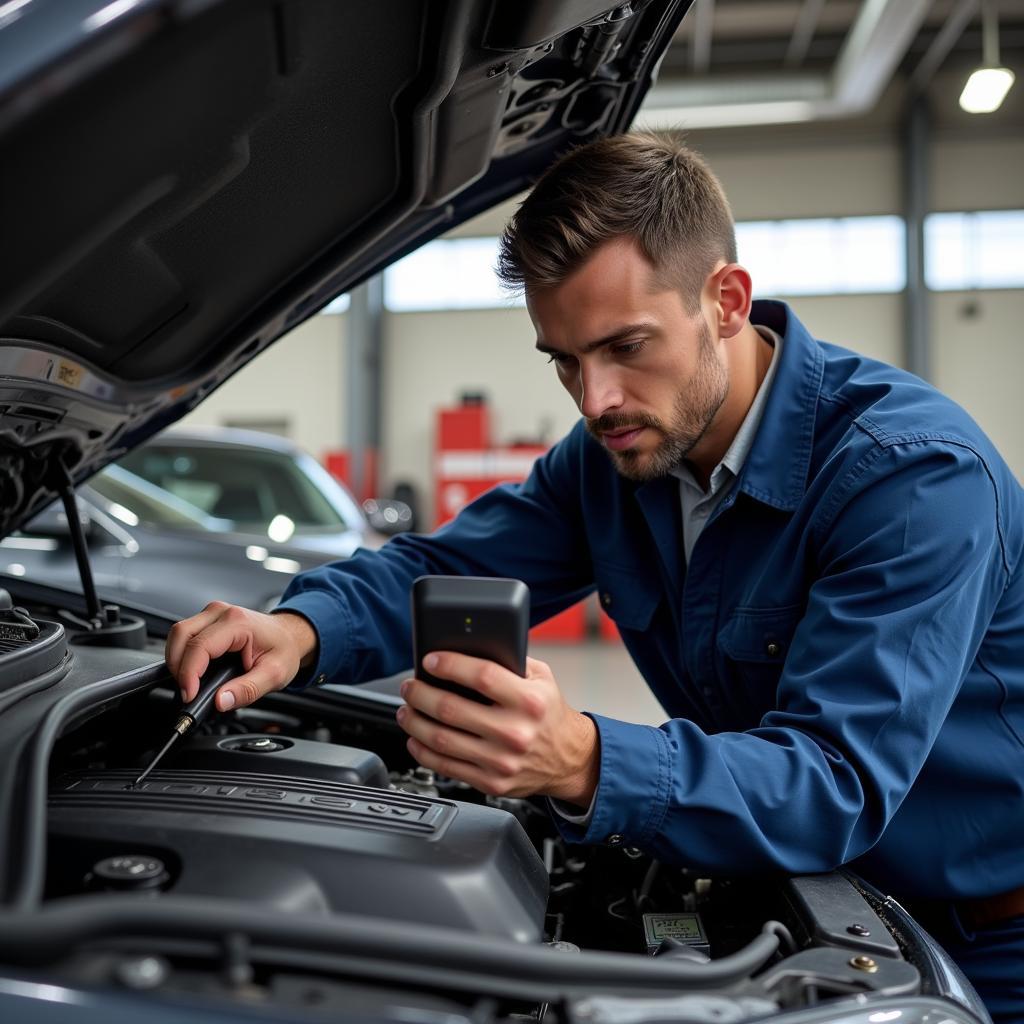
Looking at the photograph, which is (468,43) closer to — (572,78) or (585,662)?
(572,78)

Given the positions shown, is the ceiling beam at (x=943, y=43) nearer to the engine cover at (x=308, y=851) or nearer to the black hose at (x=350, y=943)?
the engine cover at (x=308, y=851)

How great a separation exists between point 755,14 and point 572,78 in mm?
7693

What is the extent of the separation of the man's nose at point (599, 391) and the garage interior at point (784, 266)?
6.38 meters

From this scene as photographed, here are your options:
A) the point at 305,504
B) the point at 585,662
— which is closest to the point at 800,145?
the point at 585,662

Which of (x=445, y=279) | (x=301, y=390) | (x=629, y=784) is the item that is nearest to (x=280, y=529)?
(x=629, y=784)

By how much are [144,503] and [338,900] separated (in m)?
3.30

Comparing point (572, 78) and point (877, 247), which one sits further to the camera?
point (877, 247)

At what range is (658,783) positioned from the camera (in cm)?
90

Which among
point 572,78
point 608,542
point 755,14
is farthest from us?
point 755,14

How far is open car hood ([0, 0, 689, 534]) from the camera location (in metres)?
0.69

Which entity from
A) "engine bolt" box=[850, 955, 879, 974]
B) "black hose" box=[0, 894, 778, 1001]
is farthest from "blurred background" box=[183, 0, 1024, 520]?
"black hose" box=[0, 894, 778, 1001]

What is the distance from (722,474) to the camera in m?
1.32

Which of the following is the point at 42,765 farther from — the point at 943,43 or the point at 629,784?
the point at 943,43

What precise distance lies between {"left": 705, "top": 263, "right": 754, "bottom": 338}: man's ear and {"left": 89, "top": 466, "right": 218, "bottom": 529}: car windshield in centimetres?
279
